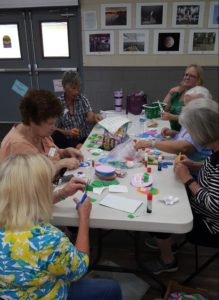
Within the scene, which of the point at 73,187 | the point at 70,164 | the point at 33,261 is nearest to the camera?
the point at 33,261

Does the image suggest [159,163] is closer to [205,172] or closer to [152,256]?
[205,172]

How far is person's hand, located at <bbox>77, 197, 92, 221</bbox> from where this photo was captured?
4.24 ft

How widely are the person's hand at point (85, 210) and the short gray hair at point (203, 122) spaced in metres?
0.65

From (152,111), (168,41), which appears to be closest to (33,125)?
(152,111)

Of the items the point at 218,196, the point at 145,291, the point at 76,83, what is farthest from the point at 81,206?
the point at 76,83

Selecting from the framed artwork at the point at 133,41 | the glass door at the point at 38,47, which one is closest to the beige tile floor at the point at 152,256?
the framed artwork at the point at 133,41

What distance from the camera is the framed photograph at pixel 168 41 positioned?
386cm

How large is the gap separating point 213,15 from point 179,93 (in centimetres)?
149

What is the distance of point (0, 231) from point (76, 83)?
192 centimetres

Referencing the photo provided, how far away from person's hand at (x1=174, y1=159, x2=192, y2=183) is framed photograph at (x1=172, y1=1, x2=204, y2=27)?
283 centimetres

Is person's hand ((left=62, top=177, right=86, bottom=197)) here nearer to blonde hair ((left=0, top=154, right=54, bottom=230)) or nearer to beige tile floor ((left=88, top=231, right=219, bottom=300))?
blonde hair ((left=0, top=154, right=54, bottom=230))

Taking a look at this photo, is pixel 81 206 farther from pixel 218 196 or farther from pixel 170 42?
pixel 170 42

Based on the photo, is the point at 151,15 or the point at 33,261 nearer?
the point at 33,261

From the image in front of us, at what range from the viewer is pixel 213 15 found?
147 inches
